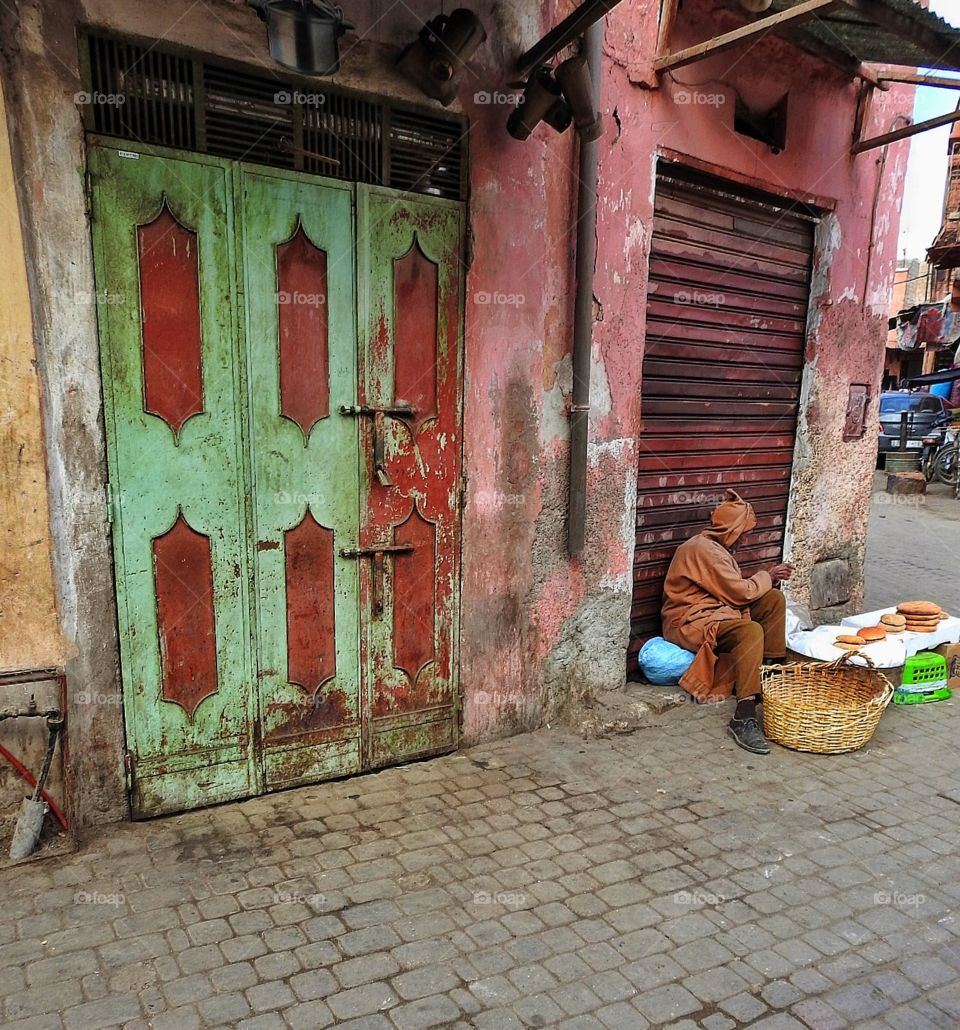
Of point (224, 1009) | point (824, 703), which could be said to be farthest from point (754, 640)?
point (224, 1009)

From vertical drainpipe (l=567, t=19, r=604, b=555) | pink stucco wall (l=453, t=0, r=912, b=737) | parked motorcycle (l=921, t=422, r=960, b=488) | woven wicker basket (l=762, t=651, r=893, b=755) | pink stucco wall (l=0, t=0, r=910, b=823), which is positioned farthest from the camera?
parked motorcycle (l=921, t=422, r=960, b=488)

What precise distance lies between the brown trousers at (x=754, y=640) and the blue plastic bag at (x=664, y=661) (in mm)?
236

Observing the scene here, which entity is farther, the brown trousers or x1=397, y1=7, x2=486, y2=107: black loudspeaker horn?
the brown trousers

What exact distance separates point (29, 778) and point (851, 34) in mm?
6302

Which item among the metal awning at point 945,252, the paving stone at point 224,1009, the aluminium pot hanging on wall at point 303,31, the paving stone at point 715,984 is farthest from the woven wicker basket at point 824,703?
the metal awning at point 945,252

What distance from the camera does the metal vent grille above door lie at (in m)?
2.97

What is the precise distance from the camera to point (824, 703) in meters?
4.61

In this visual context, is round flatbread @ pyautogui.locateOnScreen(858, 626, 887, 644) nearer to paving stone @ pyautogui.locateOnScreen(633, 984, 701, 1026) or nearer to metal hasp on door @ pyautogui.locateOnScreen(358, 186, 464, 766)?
metal hasp on door @ pyautogui.locateOnScreen(358, 186, 464, 766)

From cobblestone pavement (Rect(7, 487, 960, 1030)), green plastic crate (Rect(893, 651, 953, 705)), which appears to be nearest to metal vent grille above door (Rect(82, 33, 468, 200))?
cobblestone pavement (Rect(7, 487, 960, 1030))

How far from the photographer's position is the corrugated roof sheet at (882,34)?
150 inches

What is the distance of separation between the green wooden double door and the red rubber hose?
29 cm

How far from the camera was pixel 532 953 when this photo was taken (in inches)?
106

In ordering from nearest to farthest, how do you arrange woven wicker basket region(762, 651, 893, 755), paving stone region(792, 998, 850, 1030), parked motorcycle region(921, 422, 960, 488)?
1. paving stone region(792, 998, 850, 1030)
2. woven wicker basket region(762, 651, 893, 755)
3. parked motorcycle region(921, 422, 960, 488)

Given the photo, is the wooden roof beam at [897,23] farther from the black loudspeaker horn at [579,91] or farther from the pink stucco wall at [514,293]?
the black loudspeaker horn at [579,91]
